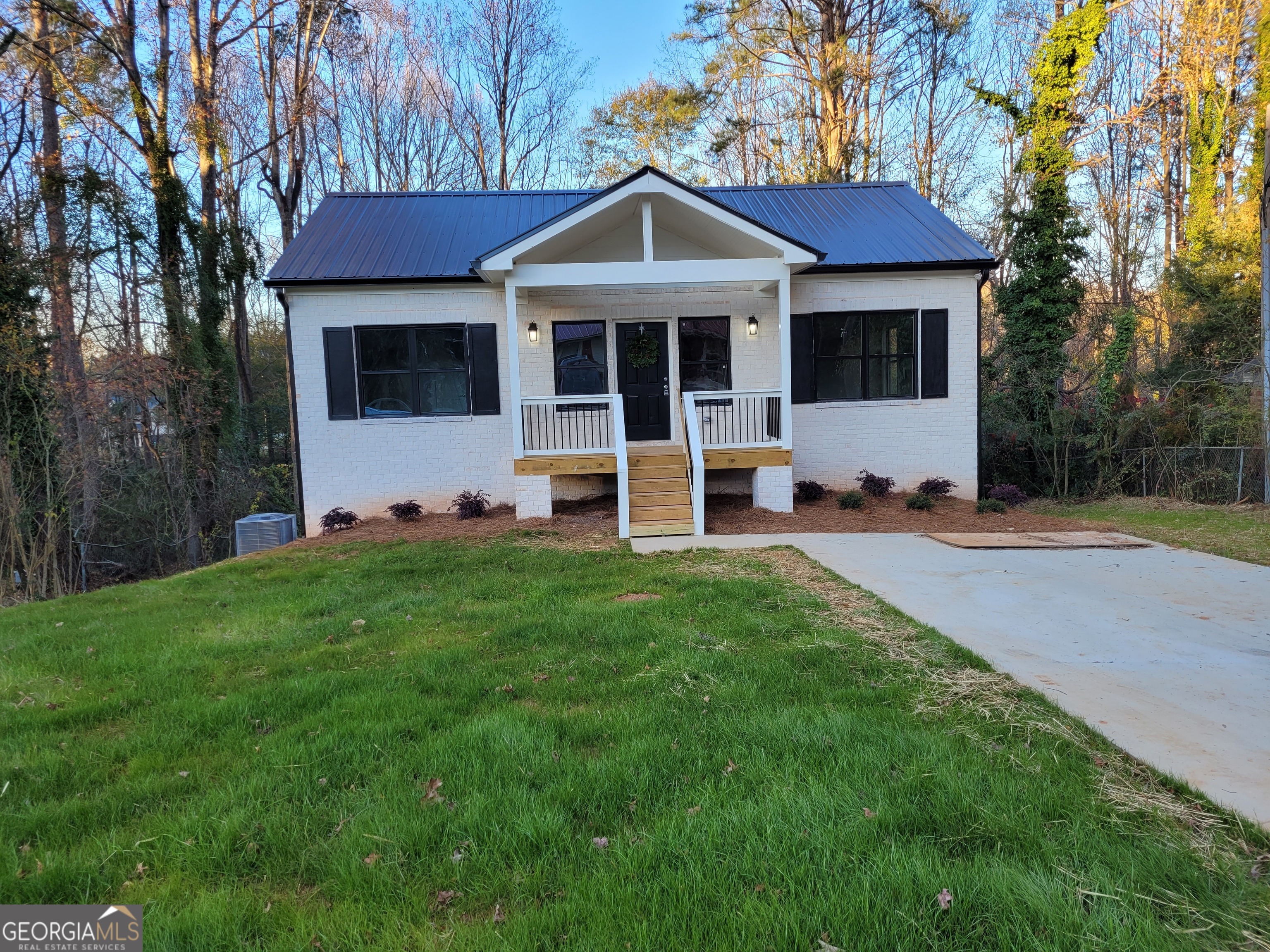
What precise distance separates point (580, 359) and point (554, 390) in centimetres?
69

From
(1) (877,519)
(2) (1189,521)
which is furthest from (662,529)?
(2) (1189,521)

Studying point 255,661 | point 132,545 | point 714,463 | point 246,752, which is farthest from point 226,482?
point 246,752

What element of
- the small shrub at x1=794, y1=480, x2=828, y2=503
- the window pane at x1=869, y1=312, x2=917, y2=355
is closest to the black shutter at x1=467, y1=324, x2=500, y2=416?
the small shrub at x1=794, y1=480, x2=828, y2=503

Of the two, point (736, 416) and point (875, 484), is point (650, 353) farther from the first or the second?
point (875, 484)

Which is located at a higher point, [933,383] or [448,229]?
[448,229]

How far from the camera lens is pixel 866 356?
435 inches

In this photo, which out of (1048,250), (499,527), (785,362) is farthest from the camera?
(1048,250)

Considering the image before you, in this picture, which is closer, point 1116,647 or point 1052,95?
point 1116,647

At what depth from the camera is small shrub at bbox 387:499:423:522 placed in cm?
1022

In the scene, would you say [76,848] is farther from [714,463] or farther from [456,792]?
[714,463]

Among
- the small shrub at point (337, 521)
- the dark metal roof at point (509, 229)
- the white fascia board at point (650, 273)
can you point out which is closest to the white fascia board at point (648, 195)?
the dark metal roof at point (509, 229)

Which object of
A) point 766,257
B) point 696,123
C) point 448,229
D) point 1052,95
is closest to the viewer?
point 766,257

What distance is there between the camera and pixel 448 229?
38.6 feet

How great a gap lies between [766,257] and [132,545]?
501 inches
